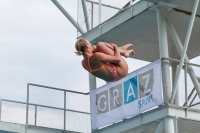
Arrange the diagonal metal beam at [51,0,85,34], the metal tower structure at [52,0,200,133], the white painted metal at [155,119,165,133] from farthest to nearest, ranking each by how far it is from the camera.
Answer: the diagonal metal beam at [51,0,85,34]
the white painted metal at [155,119,165,133]
the metal tower structure at [52,0,200,133]

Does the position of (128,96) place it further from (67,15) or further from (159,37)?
(67,15)

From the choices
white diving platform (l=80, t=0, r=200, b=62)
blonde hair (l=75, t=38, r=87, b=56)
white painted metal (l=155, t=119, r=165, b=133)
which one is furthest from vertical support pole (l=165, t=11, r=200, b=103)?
blonde hair (l=75, t=38, r=87, b=56)

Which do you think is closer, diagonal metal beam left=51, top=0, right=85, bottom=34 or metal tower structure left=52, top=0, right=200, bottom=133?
metal tower structure left=52, top=0, right=200, bottom=133

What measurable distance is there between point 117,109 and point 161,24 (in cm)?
325

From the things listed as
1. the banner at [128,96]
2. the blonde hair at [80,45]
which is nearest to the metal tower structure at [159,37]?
the banner at [128,96]

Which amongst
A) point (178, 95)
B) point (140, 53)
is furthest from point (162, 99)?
point (140, 53)

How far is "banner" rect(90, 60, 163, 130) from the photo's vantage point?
76.0 ft

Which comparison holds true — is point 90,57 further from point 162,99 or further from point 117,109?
point 117,109

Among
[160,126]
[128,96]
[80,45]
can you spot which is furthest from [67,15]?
[80,45]

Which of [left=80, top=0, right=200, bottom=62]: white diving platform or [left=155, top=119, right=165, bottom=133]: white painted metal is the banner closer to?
[left=155, top=119, right=165, bottom=133]: white painted metal

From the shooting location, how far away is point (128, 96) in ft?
80.0

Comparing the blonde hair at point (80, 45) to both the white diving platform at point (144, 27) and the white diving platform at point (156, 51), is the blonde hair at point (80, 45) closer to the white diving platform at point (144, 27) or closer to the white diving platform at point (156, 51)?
the white diving platform at point (156, 51)

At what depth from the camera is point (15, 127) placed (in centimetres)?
2880

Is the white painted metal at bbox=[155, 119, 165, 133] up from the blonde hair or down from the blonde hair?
up
